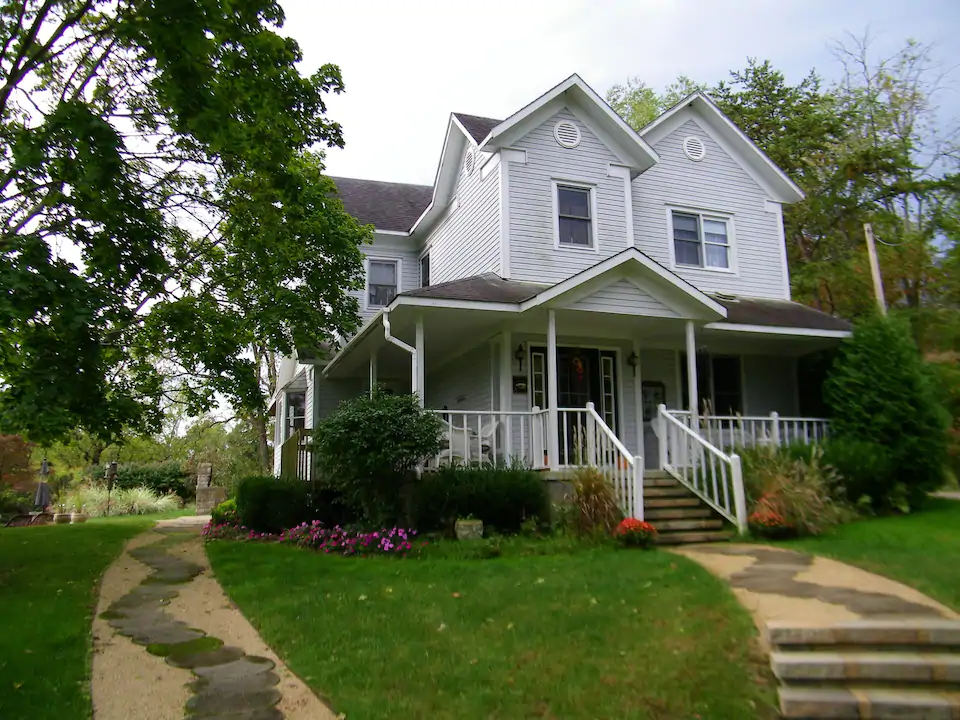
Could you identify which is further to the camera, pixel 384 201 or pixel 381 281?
pixel 384 201


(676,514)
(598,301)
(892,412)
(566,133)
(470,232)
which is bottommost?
(676,514)

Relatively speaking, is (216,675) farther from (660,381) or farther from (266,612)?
(660,381)

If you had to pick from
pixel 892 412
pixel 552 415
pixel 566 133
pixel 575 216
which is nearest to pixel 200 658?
pixel 552 415

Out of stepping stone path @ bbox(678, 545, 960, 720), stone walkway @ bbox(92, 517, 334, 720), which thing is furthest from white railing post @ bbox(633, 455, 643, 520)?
stone walkway @ bbox(92, 517, 334, 720)

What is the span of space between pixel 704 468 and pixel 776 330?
4.01 m

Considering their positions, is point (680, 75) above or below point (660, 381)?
above

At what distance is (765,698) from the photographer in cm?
490

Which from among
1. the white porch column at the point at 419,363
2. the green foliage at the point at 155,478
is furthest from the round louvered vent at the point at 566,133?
the green foliage at the point at 155,478

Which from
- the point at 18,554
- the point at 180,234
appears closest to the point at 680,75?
the point at 180,234

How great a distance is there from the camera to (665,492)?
11.1 metres

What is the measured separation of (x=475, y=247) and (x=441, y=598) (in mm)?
9158

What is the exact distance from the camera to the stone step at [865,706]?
4.75 meters

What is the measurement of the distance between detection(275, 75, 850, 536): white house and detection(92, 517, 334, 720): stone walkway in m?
4.60

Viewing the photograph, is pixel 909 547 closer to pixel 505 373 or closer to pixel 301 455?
pixel 505 373
